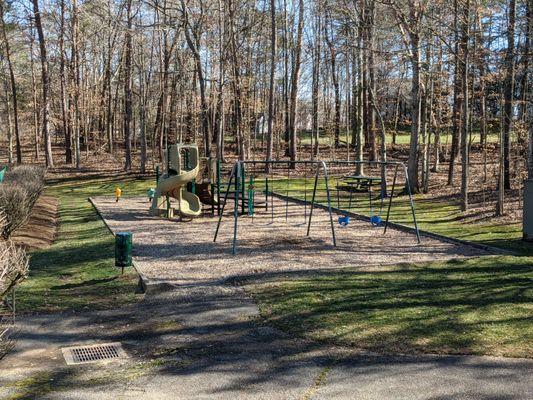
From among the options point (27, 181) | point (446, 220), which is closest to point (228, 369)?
point (446, 220)

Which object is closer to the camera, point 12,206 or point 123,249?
point 123,249

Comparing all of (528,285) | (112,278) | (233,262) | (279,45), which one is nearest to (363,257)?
(233,262)

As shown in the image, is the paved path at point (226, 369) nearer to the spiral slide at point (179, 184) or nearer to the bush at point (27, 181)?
the bush at point (27, 181)

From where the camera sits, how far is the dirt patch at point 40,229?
12.7 meters

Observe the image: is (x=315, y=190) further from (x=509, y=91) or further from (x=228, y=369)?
(x=509, y=91)

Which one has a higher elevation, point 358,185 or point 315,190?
point 315,190

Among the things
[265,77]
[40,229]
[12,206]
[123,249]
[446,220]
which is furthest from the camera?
[265,77]

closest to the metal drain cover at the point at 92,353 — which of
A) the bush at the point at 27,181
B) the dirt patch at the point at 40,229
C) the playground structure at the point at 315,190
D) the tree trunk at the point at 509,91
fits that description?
the playground structure at the point at 315,190

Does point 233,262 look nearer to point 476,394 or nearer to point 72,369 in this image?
point 72,369

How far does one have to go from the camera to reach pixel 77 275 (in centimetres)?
989

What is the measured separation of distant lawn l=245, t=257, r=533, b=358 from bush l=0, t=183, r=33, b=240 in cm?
545

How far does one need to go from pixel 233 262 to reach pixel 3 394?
18.9 ft

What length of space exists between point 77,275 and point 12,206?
9.36ft

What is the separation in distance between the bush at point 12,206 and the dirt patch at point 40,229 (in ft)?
1.67
